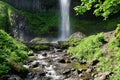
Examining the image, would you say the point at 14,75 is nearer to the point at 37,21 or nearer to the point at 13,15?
the point at 13,15

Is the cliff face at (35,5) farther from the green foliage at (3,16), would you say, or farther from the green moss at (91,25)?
the green foliage at (3,16)

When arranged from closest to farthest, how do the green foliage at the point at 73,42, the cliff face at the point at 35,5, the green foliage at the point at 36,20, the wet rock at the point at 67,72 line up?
1. the wet rock at the point at 67,72
2. the green foliage at the point at 73,42
3. the green foliage at the point at 36,20
4. the cliff face at the point at 35,5

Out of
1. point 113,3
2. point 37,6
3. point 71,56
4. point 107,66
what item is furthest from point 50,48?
point 37,6

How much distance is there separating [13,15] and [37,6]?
9.42 metres

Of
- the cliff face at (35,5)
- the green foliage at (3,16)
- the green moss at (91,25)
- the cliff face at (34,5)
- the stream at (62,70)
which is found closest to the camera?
the stream at (62,70)

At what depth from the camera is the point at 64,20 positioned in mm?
52281

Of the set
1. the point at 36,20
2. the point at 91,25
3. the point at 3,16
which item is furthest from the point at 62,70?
the point at 36,20

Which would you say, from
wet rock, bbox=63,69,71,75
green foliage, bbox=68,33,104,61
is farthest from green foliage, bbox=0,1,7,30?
wet rock, bbox=63,69,71,75

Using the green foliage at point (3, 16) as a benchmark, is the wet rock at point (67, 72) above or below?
below

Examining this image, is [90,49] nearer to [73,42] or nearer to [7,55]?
[7,55]

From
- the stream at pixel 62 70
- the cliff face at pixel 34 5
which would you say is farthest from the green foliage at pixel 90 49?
the cliff face at pixel 34 5

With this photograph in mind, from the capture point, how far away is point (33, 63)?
21516 mm

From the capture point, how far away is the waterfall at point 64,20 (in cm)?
5057

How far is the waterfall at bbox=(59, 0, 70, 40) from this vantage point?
50.6 metres
